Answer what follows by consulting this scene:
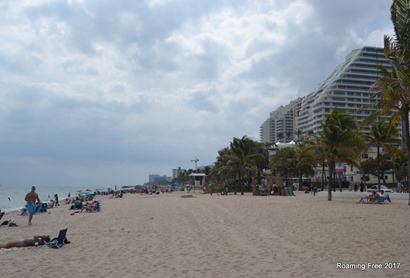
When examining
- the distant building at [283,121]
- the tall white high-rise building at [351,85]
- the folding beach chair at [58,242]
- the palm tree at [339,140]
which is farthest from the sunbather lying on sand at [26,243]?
the distant building at [283,121]

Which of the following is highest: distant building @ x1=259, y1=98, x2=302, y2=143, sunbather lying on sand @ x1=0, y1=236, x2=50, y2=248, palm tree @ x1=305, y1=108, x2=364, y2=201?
distant building @ x1=259, y1=98, x2=302, y2=143

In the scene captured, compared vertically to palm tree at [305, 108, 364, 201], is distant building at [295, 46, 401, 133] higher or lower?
higher

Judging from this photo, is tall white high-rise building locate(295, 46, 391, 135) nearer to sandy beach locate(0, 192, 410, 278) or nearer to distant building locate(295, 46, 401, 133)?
distant building locate(295, 46, 401, 133)

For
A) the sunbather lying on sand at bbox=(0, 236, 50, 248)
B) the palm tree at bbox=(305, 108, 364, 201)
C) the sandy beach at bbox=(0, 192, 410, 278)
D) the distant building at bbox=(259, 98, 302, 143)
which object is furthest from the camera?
the distant building at bbox=(259, 98, 302, 143)

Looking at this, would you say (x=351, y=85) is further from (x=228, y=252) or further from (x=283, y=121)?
(x=228, y=252)

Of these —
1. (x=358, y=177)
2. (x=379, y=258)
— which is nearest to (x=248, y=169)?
(x=358, y=177)

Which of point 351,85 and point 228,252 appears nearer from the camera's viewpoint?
point 228,252

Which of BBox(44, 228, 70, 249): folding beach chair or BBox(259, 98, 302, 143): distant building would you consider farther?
BBox(259, 98, 302, 143): distant building

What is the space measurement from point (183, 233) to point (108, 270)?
Result: 4657mm

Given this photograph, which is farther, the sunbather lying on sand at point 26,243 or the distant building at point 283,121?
the distant building at point 283,121

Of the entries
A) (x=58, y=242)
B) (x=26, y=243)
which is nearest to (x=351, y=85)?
(x=58, y=242)

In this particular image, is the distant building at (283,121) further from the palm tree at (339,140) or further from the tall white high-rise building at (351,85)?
the palm tree at (339,140)

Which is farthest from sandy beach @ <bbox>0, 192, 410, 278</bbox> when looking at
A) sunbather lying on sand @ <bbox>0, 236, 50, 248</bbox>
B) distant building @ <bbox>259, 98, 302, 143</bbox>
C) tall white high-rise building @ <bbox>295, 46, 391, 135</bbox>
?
distant building @ <bbox>259, 98, 302, 143</bbox>

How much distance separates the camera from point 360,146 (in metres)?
26.0
